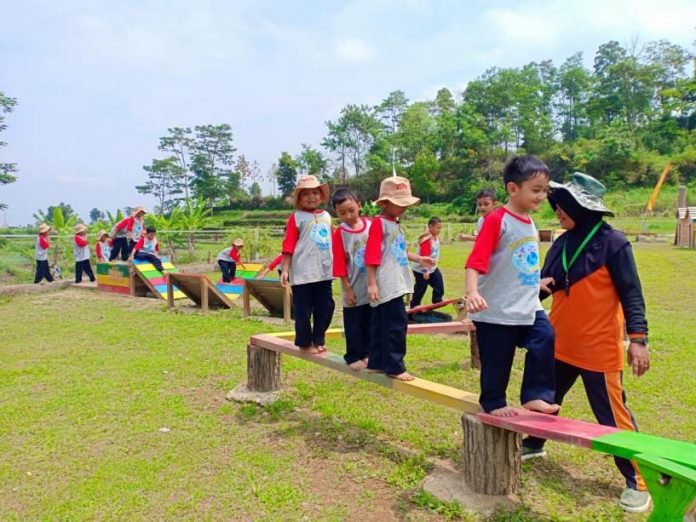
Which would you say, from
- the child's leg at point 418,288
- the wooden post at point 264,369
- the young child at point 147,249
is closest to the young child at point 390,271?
the wooden post at point 264,369

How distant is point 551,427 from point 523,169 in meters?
1.30

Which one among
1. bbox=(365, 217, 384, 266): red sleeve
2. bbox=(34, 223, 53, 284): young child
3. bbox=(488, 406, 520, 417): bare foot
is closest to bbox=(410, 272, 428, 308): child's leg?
bbox=(365, 217, 384, 266): red sleeve

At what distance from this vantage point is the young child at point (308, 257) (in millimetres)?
4328

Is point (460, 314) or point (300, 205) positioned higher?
point (300, 205)

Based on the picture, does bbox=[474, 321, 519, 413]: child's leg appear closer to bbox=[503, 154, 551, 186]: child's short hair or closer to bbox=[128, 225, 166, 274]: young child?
bbox=[503, 154, 551, 186]: child's short hair

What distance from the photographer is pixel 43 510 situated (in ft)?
10.2

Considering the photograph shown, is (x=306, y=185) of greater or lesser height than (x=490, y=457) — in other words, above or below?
above

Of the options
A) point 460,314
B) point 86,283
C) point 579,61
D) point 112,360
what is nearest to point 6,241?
point 86,283

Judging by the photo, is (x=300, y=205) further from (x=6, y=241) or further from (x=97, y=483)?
(x=6, y=241)

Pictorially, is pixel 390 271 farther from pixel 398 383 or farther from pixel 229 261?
pixel 229 261

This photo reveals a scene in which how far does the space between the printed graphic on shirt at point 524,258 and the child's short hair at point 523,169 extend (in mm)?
322

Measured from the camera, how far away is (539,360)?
2.86 m

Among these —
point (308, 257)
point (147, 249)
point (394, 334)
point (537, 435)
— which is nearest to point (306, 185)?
point (308, 257)

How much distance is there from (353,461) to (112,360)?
157 inches
